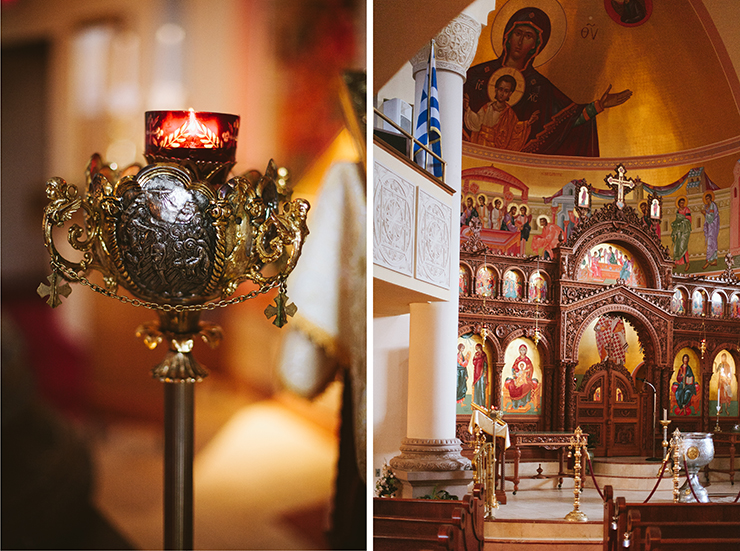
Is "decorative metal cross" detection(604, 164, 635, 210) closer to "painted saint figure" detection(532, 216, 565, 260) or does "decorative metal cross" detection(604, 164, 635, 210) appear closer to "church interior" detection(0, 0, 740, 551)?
"painted saint figure" detection(532, 216, 565, 260)

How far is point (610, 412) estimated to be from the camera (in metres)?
11.2

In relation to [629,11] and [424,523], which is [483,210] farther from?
[424,523]

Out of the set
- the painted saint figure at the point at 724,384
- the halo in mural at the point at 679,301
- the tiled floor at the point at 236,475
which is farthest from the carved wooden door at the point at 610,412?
the tiled floor at the point at 236,475

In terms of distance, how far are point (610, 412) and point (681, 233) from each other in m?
3.95

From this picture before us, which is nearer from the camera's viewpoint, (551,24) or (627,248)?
(627,248)

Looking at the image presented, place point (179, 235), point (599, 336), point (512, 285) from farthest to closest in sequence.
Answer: point (599, 336), point (512, 285), point (179, 235)

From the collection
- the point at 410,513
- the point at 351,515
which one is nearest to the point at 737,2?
the point at 410,513

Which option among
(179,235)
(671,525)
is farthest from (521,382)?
(179,235)

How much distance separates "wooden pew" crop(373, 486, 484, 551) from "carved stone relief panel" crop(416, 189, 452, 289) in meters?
1.72

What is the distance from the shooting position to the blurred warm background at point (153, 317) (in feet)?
9.73

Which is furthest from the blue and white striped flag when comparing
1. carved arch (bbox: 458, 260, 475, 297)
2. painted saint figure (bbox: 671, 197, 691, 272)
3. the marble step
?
painted saint figure (bbox: 671, 197, 691, 272)

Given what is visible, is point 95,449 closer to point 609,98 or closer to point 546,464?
point 546,464

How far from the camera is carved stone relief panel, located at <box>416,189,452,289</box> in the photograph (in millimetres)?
5418

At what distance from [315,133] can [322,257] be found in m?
0.61
